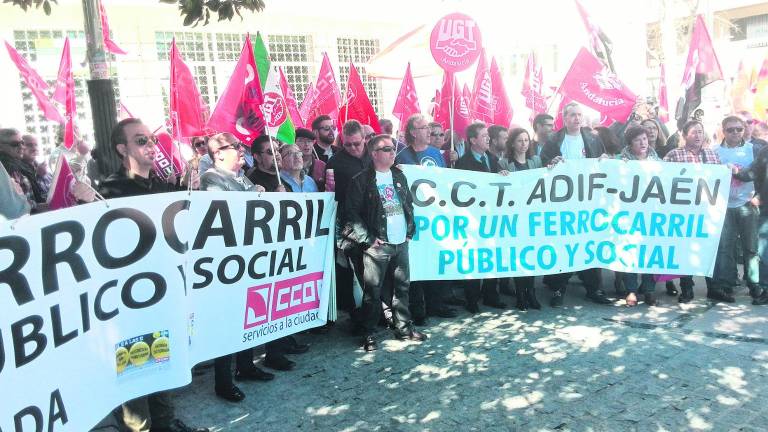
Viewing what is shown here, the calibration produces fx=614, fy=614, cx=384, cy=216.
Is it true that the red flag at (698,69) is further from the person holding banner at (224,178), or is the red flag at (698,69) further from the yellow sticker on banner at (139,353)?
the yellow sticker on banner at (139,353)

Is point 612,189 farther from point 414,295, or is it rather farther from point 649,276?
point 414,295

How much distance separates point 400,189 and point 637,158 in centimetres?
255

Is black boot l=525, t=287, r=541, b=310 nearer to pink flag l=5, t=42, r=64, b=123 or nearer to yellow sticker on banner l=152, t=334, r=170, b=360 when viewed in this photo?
yellow sticker on banner l=152, t=334, r=170, b=360

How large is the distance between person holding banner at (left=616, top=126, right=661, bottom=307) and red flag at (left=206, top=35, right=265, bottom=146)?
3.56m

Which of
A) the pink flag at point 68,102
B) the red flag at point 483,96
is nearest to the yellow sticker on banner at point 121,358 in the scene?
the pink flag at point 68,102

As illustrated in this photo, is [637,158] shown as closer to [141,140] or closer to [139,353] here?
[141,140]

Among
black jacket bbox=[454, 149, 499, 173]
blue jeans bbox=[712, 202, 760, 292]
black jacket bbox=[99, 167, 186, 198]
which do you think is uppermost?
black jacket bbox=[99, 167, 186, 198]

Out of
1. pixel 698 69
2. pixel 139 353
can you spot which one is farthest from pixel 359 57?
pixel 139 353

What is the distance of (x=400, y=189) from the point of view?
5207 millimetres

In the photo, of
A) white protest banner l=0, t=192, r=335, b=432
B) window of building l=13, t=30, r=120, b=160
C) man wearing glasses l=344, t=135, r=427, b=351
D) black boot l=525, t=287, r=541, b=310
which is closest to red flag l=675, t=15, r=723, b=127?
black boot l=525, t=287, r=541, b=310

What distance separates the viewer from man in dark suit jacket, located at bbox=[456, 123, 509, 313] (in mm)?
5980

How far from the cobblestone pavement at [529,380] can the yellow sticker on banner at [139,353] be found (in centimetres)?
78

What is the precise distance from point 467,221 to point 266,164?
76.1 inches

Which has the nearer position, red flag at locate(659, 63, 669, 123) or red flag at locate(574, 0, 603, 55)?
red flag at locate(574, 0, 603, 55)
